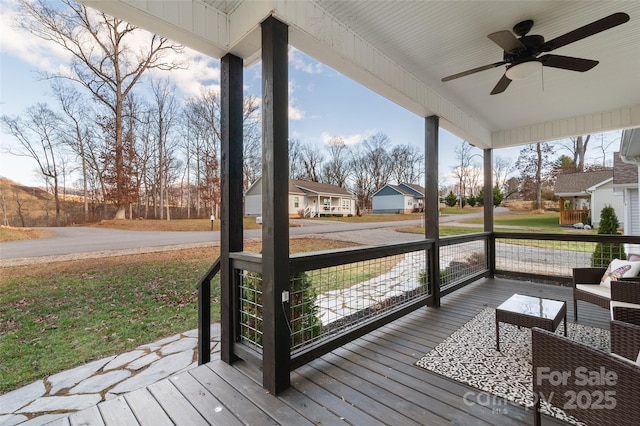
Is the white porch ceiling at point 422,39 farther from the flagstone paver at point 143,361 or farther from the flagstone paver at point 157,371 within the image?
the flagstone paver at point 143,361

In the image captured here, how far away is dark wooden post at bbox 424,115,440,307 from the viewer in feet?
12.8

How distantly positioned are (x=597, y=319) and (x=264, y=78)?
15.1 ft

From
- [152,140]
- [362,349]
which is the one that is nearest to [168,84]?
[152,140]

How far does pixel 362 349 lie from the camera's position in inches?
105

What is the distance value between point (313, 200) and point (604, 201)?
7.42 m

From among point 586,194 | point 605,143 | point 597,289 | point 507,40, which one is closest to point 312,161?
point 507,40

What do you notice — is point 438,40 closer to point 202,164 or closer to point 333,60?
point 333,60

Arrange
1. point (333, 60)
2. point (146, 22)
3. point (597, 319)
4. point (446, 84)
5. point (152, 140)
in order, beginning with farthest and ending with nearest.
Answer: point (152, 140) → point (446, 84) → point (597, 319) → point (333, 60) → point (146, 22)

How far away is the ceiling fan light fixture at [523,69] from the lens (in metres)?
2.56

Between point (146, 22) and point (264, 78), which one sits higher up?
point (146, 22)

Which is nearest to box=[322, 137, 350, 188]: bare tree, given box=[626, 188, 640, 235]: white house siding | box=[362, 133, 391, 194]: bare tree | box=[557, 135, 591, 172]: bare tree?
box=[362, 133, 391, 194]: bare tree

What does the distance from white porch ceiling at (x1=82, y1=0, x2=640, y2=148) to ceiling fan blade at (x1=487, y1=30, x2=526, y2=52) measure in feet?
0.84

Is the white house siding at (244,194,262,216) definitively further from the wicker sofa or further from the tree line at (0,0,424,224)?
the wicker sofa

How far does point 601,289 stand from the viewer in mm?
3178
